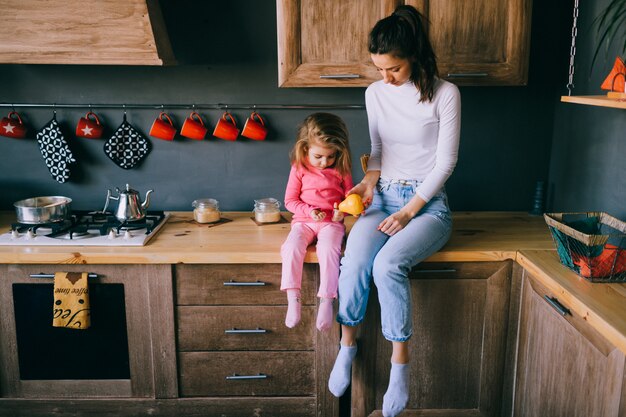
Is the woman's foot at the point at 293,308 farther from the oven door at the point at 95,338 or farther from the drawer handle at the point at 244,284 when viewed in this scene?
the oven door at the point at 95,338

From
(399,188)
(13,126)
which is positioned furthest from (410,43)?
(13,126)

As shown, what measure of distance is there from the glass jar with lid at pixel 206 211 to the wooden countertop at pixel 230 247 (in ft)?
0.18

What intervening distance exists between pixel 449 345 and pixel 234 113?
1.33 metres

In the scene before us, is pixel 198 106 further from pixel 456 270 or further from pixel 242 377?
pixel 456 270

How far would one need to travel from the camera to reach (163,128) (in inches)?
101

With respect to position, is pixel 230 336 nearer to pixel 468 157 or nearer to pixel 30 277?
pixel 30 277

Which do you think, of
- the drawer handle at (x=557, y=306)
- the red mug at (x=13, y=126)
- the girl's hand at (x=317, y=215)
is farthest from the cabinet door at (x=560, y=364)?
the red mug at (x=13, y=126)

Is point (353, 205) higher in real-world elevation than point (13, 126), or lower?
lower

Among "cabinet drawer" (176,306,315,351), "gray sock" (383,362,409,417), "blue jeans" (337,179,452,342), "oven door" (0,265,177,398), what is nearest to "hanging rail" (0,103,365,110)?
"blue jeans" (337,179,452,342)

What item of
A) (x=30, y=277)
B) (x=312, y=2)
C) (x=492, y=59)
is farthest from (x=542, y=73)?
(x=30, y=277)

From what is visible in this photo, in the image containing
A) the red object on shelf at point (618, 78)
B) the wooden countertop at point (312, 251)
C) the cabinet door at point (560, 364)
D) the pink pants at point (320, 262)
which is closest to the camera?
the cabinet door at point (560, 364)

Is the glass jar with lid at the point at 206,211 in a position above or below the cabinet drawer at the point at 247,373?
Result: above

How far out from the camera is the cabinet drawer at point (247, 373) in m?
2.21

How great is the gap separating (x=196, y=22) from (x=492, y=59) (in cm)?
123
